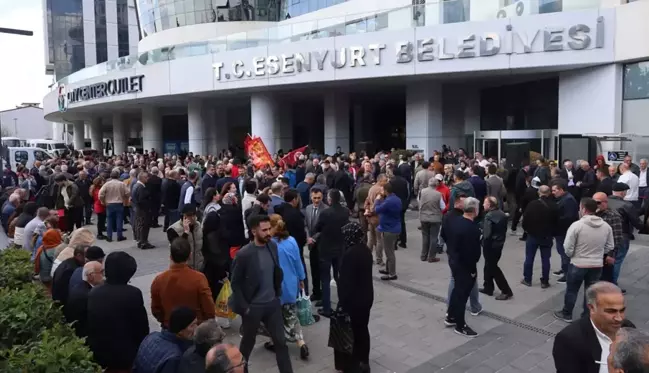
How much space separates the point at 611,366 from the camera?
254 cm

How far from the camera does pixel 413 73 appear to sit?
67.6 ft

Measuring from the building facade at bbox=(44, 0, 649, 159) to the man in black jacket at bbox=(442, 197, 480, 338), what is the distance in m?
11.0

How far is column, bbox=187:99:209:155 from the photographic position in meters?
31.4

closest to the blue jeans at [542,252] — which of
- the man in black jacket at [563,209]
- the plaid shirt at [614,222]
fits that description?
the man in black jacket at [563,209]

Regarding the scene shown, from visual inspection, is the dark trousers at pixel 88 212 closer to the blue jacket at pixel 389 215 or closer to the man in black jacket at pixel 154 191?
the man in black jacket at pixel 154 191

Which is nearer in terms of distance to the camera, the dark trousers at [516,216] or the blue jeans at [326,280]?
the blue jeans at [326,280]

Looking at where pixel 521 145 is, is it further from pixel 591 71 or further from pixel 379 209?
pixel 379 209

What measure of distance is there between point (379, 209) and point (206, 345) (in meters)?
6.07

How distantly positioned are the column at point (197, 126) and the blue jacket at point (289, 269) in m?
26.8

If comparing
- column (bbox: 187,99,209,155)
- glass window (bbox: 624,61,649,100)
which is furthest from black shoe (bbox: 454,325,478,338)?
column (bbox: 187,99,209,155)

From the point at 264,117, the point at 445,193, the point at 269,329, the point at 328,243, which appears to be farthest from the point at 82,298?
the point at 264,117

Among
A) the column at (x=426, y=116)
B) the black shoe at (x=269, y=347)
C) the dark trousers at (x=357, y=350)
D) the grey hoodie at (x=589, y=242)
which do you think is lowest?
the black shoe at (x=269, y=347)

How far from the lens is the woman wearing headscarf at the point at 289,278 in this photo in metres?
5.89

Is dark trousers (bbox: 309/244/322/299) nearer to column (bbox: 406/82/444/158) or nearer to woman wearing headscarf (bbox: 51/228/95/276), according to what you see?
woman wearing headscarf (bbox: 51/228/95/276)
